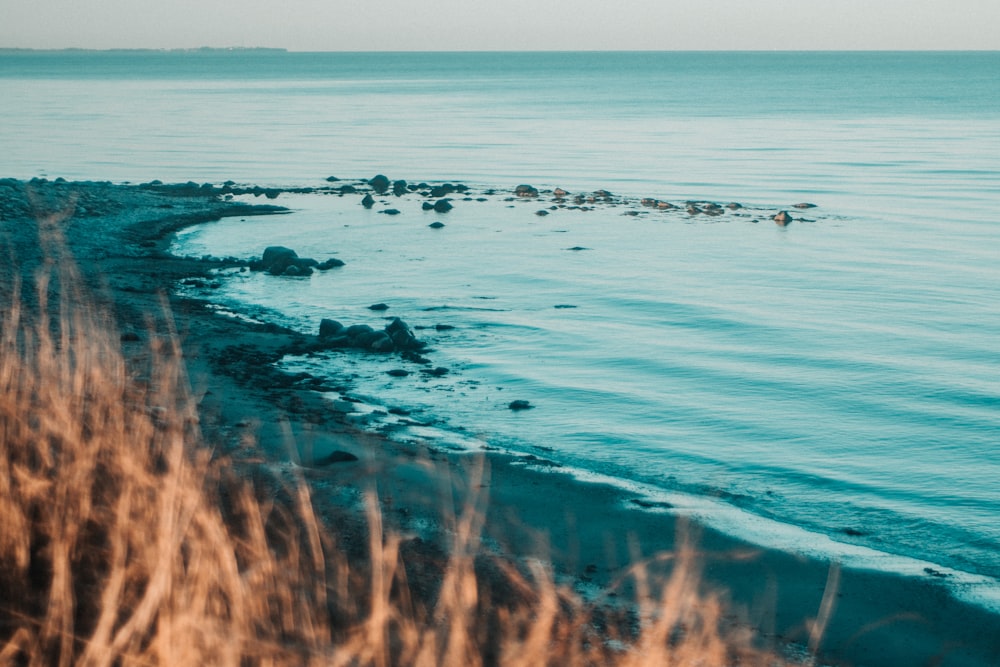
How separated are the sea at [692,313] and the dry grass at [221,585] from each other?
108 inches

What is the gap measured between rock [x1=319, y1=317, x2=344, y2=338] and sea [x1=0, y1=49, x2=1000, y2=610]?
84 cm

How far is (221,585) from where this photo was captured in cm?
498

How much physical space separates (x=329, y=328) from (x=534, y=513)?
7907mm

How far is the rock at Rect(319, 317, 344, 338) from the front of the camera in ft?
55.1

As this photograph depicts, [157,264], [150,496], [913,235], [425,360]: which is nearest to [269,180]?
[157,264]

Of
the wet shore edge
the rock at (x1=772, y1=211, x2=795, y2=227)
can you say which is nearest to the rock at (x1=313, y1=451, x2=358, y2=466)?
the wet shore edge

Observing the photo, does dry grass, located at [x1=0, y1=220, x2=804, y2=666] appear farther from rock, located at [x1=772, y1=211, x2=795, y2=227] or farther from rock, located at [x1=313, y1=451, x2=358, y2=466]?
rock, located at [x1=772, y1=211, x2=795, y2=227]

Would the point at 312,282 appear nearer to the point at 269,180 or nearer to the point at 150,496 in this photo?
the point at 150,496

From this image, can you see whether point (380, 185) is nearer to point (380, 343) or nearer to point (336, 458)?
point (380, 343)

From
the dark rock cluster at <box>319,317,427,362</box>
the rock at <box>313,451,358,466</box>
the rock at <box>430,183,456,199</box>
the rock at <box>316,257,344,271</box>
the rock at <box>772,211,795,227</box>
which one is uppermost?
the rock at <box>772,211,795,227</box>

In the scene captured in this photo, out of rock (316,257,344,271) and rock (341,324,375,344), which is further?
rock (316,257,344,271)

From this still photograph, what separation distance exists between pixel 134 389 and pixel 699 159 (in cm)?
4201

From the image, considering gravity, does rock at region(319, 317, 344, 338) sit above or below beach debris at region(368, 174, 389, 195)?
below

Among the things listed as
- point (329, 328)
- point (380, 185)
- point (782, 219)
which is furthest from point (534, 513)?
point (380, 185)
